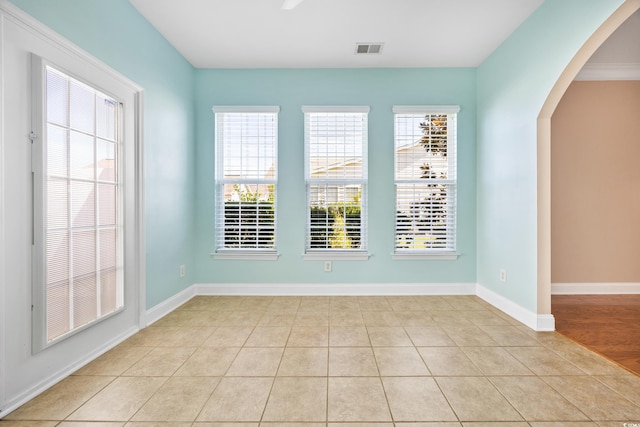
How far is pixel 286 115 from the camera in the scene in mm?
3900

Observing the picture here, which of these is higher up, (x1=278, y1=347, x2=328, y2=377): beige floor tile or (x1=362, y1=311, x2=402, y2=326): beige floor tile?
(x1=362, y1=311, x2=402, y2=326): beige floor tile

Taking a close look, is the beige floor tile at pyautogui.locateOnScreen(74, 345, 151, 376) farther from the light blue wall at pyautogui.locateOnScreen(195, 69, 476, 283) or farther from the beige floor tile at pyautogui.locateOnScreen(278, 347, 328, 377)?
the light blue wall at pyautogui.locateOnScreen(195, 69, 476, 283)

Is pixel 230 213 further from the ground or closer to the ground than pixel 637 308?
further from the ground

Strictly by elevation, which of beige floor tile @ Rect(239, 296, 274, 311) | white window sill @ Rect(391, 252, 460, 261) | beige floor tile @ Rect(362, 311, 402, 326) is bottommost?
beige floor tile @ Rect(362, 311, 402, 326)

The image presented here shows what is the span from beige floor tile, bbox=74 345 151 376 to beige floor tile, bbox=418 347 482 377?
2163 mm

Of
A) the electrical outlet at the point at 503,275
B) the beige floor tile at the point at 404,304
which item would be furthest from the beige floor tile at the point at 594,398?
the beige floor tile at the point at 404,304

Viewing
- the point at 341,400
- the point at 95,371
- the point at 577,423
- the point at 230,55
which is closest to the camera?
the point at 577,423

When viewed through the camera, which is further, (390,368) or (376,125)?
(376,125)

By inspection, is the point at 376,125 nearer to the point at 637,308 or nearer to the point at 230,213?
the point at 230,213

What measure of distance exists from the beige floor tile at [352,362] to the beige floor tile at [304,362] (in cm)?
6

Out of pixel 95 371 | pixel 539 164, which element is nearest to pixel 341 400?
pixel 95 371

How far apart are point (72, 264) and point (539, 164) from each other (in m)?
3.87

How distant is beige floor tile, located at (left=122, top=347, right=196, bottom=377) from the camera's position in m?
2.10

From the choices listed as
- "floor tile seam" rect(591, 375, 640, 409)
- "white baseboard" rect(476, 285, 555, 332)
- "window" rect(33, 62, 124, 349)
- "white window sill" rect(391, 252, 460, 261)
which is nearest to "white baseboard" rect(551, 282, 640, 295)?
"white baseboard" rect(476, 285, 555, 332)
